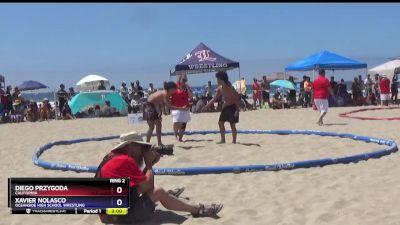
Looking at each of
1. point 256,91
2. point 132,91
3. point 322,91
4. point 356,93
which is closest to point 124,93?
point 132,91

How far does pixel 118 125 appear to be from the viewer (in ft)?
57.9

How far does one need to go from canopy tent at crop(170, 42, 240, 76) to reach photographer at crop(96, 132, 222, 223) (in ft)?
56.9

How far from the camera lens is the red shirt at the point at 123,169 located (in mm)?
4859

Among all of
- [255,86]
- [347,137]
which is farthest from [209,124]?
[255,86]

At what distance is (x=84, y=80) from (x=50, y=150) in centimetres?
1580

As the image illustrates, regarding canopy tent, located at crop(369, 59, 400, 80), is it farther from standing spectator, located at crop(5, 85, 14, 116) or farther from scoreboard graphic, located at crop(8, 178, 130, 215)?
scoreboard graphic, located at crop(8, 178, 130, 215)

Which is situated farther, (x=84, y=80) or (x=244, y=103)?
(x=84, y=80)

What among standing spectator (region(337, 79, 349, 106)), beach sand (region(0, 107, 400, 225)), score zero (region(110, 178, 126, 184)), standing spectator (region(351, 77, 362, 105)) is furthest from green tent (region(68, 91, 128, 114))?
score zero (region(110, 178, 126, 184))

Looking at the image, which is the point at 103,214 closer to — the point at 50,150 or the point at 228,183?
the point at 228,183

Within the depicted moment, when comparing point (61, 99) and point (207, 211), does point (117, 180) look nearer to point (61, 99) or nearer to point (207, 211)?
point (207, 211)

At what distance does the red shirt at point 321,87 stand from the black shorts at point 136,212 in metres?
9.80

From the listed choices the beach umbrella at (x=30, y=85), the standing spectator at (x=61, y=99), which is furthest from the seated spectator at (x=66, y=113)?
the beach umbrella at (x=30, y=85)

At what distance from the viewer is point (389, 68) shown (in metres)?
26.8

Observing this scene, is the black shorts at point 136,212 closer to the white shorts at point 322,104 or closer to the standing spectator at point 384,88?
the white shorts at point 322,104
